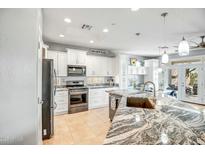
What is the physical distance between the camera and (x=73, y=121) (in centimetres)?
444

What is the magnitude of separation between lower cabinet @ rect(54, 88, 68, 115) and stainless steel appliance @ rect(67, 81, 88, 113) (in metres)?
0.14

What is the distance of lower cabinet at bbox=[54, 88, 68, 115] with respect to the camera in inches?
199

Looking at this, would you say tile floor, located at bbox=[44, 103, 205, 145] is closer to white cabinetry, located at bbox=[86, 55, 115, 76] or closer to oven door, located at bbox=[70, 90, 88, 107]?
oven door, located at bbox=[70, 90, 88, 107]

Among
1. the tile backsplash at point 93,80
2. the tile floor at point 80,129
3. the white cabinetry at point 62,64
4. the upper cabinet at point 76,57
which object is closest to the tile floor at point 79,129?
the tile floor at point 80,129

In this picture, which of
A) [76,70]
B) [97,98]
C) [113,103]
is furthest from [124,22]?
[97,98]

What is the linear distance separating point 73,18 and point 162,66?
7123 mm

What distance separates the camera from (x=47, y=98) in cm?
321

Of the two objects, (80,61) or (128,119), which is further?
(80,61)

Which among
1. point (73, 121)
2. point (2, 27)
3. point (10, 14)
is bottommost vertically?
point (73, 121)

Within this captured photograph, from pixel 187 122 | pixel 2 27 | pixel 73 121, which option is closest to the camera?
pixel 187 122

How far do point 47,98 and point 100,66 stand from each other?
3833mm
